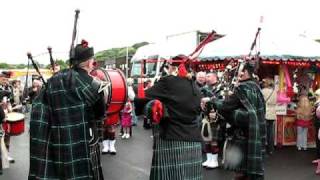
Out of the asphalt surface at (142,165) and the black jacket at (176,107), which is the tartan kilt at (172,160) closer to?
the black jacket at (176,107)

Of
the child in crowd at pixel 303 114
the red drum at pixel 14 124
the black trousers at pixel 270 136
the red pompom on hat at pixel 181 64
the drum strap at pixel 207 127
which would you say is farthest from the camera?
the child in crowd at pixel 303 114

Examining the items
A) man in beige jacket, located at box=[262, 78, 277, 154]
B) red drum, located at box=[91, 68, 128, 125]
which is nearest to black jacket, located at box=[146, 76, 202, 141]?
red drum, located at box=[91, 68, 128, 125]

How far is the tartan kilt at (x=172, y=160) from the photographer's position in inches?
171

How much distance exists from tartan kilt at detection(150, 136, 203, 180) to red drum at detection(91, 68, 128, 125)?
1930 mm

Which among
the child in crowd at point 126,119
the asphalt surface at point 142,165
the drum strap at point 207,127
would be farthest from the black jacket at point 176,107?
the child in crowd at point 126,119

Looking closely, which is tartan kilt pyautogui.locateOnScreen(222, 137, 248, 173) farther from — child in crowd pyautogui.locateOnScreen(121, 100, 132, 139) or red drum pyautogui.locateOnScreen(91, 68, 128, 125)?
child in crowd pyautogui.locateOnScreen(121, 100, 132, 139)

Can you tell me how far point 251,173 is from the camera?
496 cm

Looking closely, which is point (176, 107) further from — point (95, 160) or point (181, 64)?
→ point (95, 160)

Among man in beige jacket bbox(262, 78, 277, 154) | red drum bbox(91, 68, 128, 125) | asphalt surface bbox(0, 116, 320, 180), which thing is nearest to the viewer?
red drum bbox(91, 68, 128, 125)

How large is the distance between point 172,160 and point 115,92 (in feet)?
7.64

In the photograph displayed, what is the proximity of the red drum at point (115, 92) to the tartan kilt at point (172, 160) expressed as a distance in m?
1.93

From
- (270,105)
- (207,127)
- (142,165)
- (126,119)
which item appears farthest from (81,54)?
(126,119)

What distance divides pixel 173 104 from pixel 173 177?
0.70m

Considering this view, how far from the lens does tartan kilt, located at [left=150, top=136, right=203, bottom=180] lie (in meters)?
4.35
